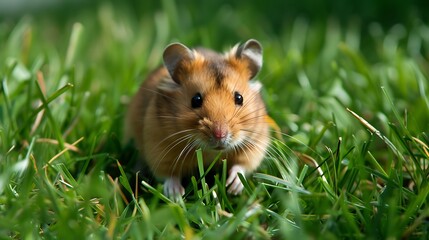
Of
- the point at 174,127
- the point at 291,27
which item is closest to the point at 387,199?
the point at 174,127

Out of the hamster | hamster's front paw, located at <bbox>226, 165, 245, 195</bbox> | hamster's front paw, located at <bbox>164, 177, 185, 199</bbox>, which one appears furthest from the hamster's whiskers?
hamster's front paw, located at <bbox>226, 165, 245, 195</bbox>

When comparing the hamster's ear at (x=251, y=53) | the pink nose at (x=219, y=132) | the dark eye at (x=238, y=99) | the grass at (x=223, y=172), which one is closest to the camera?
the grass at (x=223, y=172)

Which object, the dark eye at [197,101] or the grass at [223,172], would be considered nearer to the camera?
the grass at [223,172]

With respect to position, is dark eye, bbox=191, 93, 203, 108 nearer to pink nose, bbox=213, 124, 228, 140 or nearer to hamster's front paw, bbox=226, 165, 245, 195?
pink nose, bbox=213, 124, 228, 140

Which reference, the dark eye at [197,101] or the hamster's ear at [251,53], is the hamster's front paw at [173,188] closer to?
the dark eye at [197,101]

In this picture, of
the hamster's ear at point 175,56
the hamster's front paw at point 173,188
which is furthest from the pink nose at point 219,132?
the hamster's ear at point 175,56

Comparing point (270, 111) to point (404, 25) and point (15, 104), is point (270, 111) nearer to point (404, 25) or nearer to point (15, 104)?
point (15, 104)

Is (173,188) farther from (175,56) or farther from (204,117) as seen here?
(175,56)
